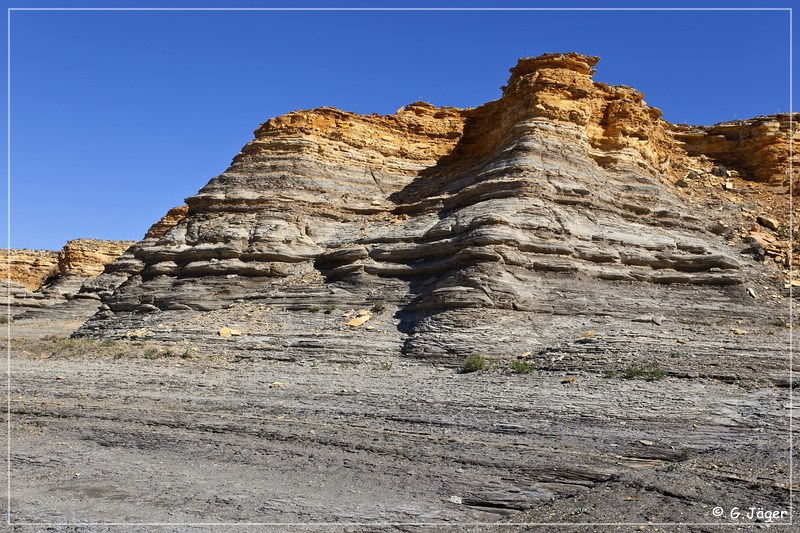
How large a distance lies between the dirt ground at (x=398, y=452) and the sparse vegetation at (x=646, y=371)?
3.7 inches

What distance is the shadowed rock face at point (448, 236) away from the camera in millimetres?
17203

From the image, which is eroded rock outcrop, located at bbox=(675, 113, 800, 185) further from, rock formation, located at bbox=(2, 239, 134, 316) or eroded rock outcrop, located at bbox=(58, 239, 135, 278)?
eroded rock outcrop, located at bbox=(58, 239, 135, 278)

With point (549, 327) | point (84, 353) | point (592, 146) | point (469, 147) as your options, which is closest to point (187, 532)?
point (549, 327)

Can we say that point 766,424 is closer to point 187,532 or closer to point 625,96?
point 187,532

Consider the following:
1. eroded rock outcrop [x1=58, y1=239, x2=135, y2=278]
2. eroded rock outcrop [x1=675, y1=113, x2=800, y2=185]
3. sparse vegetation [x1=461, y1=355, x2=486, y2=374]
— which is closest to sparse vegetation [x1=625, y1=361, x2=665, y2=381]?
sparse vegetation [x1=461, y1=355, x2=486, y2=374]

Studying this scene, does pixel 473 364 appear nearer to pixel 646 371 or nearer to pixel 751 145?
pixel 646 371

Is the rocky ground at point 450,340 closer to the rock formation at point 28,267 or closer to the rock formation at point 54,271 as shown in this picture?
the rock formation at point 54,271

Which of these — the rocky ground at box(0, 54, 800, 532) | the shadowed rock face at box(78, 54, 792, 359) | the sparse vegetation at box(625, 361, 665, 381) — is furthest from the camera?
the shadowed rock face at box(78, 54, 792, 359)

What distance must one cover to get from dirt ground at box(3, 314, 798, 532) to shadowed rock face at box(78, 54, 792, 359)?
3.12 meters

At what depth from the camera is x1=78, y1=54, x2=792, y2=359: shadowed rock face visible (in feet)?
56.4

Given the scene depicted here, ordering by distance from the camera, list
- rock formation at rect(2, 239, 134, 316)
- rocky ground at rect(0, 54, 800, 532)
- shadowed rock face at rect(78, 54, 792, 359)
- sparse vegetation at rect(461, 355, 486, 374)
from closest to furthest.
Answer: rocky ground at rect(0, 54, 800, 532), sparse vegetation at rect(461, 355, 486, 374), shadowed rock face at rect(78, 54, 792, 359), rock formation at rect(2, 239, 134, 316)

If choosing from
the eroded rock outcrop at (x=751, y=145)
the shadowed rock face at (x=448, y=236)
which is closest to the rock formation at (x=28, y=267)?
the shadowed rock face at (x=448, y=236)

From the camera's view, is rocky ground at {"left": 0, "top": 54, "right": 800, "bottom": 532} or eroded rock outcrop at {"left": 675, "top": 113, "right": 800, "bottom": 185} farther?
eroded rock outcrop at {"left": 675, "top": 113, "right": 800, "bottom": 185}

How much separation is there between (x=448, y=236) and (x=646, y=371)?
8409 millimetres
